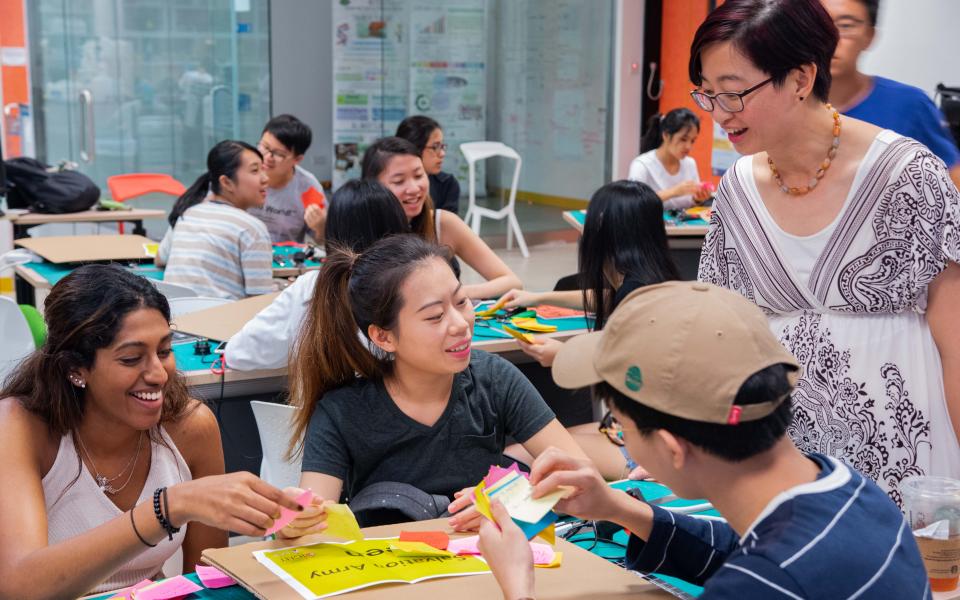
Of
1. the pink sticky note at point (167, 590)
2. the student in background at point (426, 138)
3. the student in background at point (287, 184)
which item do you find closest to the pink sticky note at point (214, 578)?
the pink sticky note at point (167, 590)

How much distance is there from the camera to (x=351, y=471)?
2.33 meters

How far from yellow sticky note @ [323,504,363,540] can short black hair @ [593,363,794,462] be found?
643 millimetres

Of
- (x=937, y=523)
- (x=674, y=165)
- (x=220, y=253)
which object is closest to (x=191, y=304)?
(x=220, y=253)

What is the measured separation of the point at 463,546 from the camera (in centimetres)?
181

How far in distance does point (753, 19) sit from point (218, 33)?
829 cm

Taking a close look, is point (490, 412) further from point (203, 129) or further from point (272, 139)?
point (203, 129)

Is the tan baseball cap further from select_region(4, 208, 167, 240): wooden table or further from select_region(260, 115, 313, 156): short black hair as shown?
select_region(4, 208, 167, 240): wooden table

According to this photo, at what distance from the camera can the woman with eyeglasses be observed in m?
1.90

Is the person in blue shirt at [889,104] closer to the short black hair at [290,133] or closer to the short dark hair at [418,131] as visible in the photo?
the short dark hair at [418,131]

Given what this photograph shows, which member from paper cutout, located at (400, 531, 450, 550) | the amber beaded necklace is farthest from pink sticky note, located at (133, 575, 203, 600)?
the amber beaded necklace

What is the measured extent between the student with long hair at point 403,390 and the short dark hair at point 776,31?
2.78 ft

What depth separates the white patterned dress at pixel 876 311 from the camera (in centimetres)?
190

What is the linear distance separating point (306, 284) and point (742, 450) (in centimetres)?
223

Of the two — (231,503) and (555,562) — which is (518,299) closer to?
(555,562)
